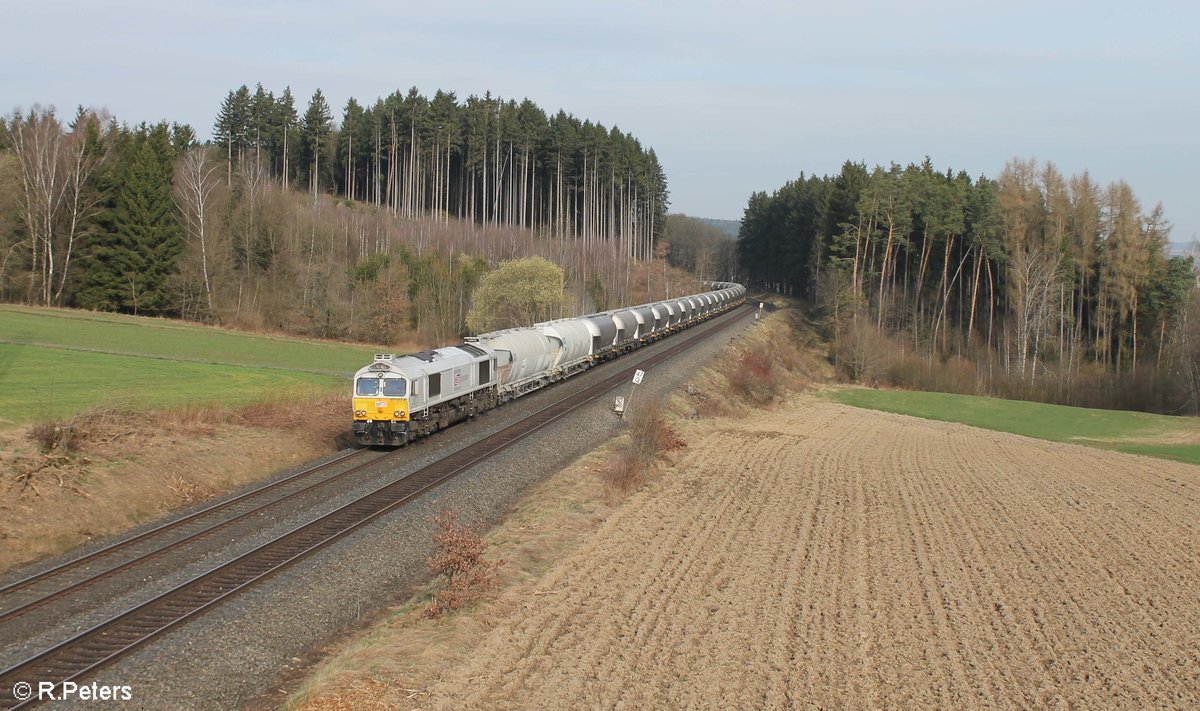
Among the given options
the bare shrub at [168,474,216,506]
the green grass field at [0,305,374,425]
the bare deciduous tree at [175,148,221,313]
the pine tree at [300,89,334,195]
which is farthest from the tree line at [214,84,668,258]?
the bare shrub at [168,474,216,506]

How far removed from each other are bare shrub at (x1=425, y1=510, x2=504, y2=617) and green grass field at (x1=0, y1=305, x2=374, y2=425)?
42.6 ft

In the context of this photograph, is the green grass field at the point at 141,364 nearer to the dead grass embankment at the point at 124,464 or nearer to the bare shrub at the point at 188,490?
the dead grass embankment at the point at 124,464

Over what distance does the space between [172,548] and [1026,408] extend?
171ft

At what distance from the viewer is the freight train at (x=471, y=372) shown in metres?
27.0

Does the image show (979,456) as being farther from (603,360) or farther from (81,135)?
(81,135)

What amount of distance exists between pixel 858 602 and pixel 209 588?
11732 millimetres

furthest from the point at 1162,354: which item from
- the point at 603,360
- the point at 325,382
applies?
the point at 325,382

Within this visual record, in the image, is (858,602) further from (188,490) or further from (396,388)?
(396,388)

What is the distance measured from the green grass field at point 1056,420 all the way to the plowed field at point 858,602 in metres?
16.3

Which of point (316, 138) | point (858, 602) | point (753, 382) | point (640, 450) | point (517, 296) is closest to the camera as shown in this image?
point (858, 602)

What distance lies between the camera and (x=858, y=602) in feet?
51.0

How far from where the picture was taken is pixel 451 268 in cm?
7325

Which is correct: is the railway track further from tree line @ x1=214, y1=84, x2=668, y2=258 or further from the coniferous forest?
tree line @ x1=214, y1=84, x2=668, y2=258

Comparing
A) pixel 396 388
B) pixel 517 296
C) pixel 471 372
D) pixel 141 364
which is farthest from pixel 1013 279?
pixel 141 364
